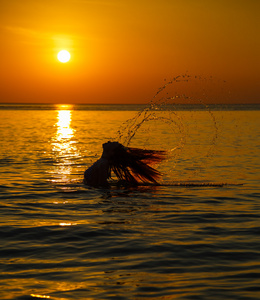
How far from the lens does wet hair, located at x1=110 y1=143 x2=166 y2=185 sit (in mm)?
11594

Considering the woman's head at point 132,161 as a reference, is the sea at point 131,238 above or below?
below

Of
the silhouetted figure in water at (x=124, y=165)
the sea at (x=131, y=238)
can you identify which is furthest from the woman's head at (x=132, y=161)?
the sea at (x=131, y=238)

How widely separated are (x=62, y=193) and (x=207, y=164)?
6.76 m

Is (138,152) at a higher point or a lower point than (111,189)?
higher

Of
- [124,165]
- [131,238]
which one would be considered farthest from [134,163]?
[131,238]

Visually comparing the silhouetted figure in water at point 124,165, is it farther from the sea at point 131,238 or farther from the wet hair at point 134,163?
the sea at point 131,238

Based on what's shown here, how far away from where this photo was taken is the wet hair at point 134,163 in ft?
38.0

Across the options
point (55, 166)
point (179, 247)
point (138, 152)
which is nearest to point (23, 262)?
point (179, 247)

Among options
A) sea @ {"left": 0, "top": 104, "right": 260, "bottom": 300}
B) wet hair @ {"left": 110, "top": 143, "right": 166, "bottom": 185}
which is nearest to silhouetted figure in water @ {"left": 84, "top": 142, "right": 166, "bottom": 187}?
wet hair @ {"left": 110, "top": 143, "right": 166, "bottom": 185}

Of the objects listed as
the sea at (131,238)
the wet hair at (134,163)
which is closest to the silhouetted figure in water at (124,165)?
the wet hair at (134,163)

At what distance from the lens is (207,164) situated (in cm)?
1670

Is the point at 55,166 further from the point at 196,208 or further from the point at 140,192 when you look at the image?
the point at 196,208

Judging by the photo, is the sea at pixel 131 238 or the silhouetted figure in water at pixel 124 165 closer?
the sea at pixel 131 238

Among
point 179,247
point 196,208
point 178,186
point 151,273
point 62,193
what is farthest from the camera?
point 178,186
